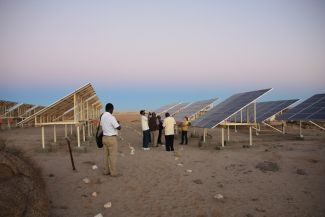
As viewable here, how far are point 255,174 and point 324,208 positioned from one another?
354 cm

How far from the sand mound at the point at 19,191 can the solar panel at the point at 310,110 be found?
55.3 feet

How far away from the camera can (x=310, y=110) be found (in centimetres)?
2128

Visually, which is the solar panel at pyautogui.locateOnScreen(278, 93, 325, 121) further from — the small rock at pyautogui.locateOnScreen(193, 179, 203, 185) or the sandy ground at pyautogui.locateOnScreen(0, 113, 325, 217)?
the small rock at pyautogui.locateOnScreen(193, 179, 203, 185)

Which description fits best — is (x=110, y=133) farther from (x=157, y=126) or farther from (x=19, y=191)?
(x=157, y=126)

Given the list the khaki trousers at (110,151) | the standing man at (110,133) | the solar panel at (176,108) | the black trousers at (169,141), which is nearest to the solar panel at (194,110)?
the solar panel at (176,108)

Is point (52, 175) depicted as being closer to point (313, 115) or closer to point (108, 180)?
point (108, 180)

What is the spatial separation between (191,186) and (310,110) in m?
14.4

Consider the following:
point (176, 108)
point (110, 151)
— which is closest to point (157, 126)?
point (110, 151)

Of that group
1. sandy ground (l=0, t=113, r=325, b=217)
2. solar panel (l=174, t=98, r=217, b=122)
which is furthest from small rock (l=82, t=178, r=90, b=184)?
solar panel (l=174, t=98, r=217, b=122)

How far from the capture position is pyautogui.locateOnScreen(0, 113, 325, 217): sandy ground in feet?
24.3

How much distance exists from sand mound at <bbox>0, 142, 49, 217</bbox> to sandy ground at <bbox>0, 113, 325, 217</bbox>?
1.32 meters

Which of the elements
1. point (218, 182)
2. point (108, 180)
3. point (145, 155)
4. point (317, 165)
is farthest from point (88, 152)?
point (317, 165)

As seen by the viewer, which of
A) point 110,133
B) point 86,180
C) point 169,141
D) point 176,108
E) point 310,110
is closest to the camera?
point 86,180

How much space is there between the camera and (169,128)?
16625 millimetres
